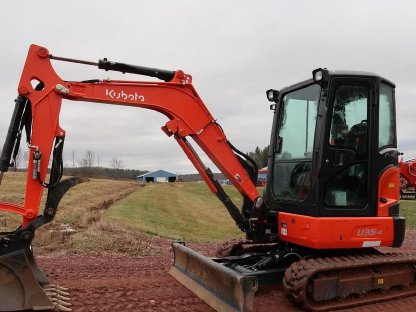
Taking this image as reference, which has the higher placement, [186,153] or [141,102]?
[141,102]

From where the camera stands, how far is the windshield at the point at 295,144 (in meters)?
6.07

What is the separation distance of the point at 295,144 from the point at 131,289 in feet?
10.2

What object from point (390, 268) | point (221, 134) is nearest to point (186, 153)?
point (221, 134)

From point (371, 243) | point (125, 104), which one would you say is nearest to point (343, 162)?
point (371, 243)

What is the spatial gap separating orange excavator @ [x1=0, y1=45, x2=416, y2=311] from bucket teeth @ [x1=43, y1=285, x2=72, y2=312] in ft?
0.10

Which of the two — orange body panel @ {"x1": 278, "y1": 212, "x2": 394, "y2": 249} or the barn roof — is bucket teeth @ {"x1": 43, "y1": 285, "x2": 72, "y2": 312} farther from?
the barn roof

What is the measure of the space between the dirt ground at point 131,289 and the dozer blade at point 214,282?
130 millimetres

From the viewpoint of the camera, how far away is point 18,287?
4742mm

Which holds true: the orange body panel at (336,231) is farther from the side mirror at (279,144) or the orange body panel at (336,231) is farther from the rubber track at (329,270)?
the side mirror at (279,144)

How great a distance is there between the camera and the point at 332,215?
5770mm

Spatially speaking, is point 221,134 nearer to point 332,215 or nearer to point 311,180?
point 311,180

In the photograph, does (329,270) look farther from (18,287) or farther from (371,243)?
(18,287)

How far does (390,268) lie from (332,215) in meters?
1.25

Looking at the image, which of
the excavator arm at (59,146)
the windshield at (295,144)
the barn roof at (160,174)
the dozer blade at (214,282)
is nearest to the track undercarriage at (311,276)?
the dozer blade at (214,282)
